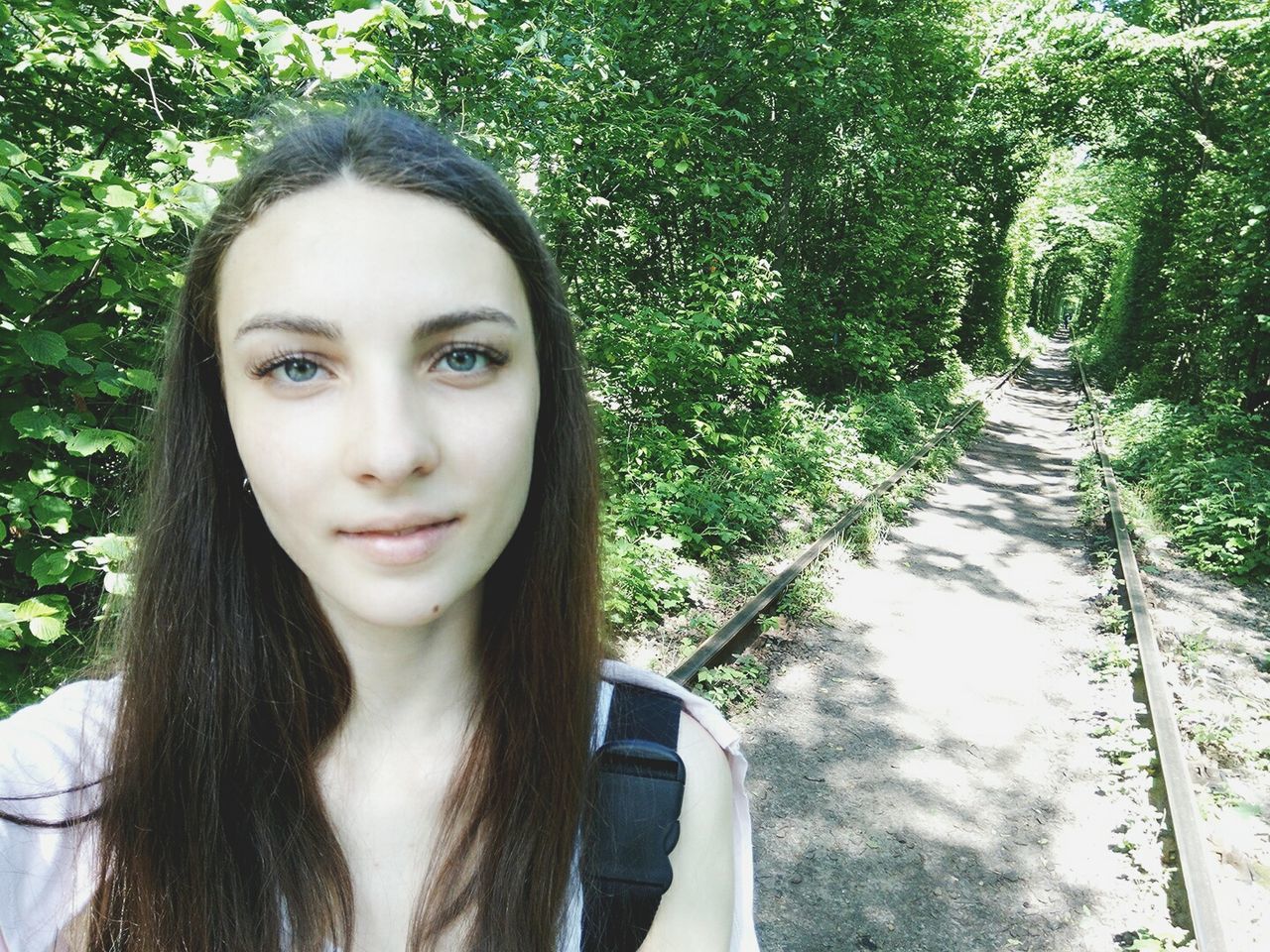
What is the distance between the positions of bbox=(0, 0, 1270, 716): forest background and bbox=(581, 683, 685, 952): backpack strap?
0.42m

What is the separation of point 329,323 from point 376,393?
10cm

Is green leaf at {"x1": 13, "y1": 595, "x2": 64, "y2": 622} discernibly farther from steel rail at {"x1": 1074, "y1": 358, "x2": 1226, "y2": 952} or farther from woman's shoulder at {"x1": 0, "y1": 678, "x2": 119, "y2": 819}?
steel rail at {"x1": 1074, "y1": 358, "x2": 1226, "y2": 952}

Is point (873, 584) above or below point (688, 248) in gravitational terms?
below

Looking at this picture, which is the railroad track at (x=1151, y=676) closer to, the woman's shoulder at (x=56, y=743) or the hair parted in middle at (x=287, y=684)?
the hair parted in middle at (x=287, y=684)

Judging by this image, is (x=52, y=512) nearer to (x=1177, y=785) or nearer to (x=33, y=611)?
(x=33, y=611)

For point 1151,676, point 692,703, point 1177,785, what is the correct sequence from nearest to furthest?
point 692,703 → point 1177,785 → point 1151,676

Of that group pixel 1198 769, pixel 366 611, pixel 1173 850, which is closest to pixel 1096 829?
pixel 1173 850

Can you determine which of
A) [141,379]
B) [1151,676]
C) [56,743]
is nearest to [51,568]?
[141,379]

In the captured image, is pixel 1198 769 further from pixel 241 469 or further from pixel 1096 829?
pixel 241 469

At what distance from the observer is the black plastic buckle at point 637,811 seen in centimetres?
108

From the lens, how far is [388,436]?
0.89 m

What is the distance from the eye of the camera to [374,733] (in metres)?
1.14

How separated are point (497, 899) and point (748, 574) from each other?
17.9 feet

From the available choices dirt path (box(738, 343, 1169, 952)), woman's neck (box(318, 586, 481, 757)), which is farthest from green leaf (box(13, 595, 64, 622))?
dirt path (box(738, 343, 1169, 952))
